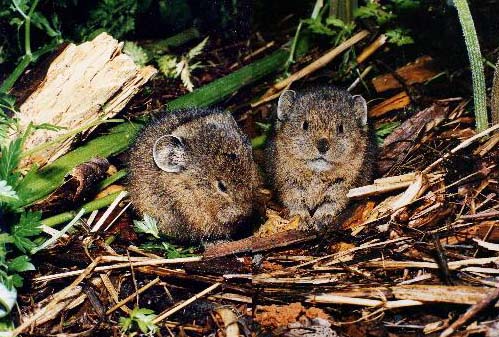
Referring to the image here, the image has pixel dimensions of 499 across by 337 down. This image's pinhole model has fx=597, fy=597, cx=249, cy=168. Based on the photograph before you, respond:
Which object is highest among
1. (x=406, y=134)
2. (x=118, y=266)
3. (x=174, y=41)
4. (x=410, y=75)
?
(x=174, y=41)

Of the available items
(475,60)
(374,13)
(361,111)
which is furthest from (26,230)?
(374,13)

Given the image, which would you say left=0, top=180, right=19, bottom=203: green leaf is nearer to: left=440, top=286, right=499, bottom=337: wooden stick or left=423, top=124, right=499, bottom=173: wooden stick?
left=440, top=286, right=499, bottom=337: wooden stick

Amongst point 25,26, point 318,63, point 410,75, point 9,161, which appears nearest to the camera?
point 9,161

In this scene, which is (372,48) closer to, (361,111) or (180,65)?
(361,111)

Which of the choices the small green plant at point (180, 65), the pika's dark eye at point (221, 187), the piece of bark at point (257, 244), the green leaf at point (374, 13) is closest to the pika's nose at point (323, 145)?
the piece of bark at point (257, 244)

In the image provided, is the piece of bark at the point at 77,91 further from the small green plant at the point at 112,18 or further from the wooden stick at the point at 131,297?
the wooden stick at the point at 131,297

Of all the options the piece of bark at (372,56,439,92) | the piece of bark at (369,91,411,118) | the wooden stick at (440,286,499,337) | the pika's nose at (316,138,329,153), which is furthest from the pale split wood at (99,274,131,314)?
the piece of bark at (372,56,439,92)

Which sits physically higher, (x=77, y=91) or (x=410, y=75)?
(x=77, y=91)
